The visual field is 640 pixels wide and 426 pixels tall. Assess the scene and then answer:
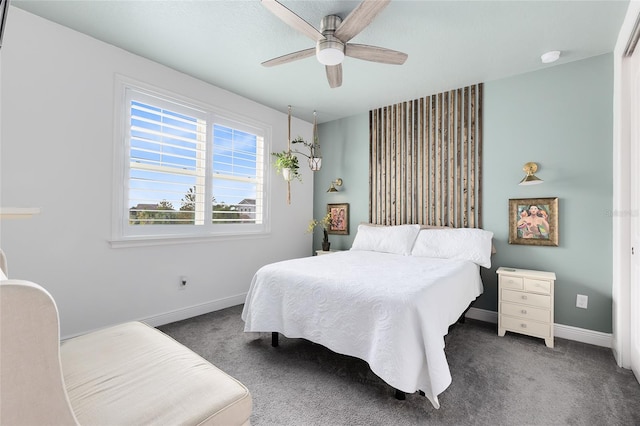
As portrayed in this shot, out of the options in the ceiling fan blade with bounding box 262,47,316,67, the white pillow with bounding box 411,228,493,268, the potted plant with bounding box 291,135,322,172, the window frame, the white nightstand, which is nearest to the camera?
the ceiling fan blade with bounding box 262,47,316,67

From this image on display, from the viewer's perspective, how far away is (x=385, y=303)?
1.80 meters

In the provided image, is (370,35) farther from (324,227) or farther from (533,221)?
(324,227)

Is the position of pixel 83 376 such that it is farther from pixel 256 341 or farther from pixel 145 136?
pixel 145 136

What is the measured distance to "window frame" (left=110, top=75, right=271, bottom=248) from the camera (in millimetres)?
2736

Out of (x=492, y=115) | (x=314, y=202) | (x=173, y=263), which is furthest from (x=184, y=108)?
(x=492, y=115)

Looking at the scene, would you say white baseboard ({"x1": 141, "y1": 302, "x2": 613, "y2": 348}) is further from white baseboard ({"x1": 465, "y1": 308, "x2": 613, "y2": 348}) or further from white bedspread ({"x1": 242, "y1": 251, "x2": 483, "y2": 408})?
white bedspread ({"x1": 242, "y1": 251, "x2": 483, "y2": 408})

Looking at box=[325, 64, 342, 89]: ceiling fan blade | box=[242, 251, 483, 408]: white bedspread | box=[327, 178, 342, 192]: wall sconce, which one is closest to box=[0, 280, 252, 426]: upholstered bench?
box=[242, 251, 483, 408]: white bedspread

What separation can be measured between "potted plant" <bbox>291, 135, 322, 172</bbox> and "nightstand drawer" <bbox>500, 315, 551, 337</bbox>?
115 inches

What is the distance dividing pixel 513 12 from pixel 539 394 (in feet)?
8.80

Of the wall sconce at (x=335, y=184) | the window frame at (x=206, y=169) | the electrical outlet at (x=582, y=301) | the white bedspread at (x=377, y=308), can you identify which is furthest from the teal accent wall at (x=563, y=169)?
the window frame at (x=206, y=169)

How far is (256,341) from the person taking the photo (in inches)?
105

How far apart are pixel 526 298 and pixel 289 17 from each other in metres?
3.09

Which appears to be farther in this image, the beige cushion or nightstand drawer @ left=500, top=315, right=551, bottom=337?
nightstand drawer @ left=500, top=315, right=551, bottom=337

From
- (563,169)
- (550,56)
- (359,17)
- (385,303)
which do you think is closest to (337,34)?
(359,17)
